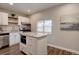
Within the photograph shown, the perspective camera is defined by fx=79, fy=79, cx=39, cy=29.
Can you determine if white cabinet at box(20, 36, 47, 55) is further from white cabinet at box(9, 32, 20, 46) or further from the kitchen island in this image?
white cabinet at box(9, 32, 20, 46)

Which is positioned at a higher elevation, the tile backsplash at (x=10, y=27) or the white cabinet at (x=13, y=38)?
the tile backsplash at (x=10, y=27)

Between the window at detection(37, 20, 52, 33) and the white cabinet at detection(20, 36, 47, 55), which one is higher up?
the window at detection(37, 20, 52, 33)

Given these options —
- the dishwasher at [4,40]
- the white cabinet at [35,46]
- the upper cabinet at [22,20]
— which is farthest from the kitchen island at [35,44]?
the upper cabinet at [22,20]

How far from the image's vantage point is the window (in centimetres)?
461

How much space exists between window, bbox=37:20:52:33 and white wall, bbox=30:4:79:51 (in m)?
0.30

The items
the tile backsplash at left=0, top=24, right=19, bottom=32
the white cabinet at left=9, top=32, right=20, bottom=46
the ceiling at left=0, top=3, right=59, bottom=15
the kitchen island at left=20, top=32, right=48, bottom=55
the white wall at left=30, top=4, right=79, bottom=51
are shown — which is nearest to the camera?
the kitchen island at left=20, top=32, right=48, bottom=55

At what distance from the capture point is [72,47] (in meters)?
3.35

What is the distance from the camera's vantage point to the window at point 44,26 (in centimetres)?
461

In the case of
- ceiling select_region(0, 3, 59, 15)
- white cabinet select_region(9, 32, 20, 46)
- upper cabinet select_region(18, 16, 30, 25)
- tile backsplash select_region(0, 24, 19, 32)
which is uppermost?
ceiling select_region(0, 3, 59, 15)

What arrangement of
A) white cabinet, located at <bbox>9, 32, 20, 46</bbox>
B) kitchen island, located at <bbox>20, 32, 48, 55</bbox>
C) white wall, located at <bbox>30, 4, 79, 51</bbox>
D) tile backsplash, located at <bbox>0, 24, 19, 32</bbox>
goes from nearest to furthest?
kitchen island, located at <bbox>20, 32, 48, 55</bbox>
white wall, located at <bbox>30, 4, 79, 51</bbox>
white cabinet, located at <bbox>9, 32, 20, 46</bbox>
tile backsplash, located at <bbox>0, 24, 19, 32</bbox>

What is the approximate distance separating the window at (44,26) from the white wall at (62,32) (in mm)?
301

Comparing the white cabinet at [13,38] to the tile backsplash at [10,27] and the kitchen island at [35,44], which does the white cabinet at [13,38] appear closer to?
the tile backsplash at [10,27]

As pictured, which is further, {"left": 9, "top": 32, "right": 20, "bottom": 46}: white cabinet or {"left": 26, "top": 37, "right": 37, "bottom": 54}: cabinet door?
{"left": 9, "top": 32, "right": 20, "bottom": 46}: white cabinet

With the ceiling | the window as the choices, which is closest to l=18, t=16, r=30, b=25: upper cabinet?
the ceiling
